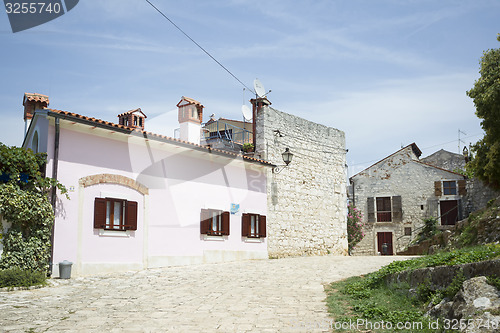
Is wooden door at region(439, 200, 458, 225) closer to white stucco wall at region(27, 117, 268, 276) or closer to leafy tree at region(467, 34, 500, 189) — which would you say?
leafy tree at region(467, 34, 500, 189)

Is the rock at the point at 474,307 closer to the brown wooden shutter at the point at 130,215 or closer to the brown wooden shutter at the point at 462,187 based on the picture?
the brown wooden shutter at the point at 130,215

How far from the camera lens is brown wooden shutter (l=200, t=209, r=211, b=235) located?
52.5 feet

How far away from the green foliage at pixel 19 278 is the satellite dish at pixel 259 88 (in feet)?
40.1

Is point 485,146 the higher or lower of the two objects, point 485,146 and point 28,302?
the higher

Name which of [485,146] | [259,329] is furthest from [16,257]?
[485,146]

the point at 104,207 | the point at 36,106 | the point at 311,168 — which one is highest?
the point at 36,106

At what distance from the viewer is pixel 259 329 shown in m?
6.38

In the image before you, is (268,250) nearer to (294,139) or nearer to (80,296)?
(294,139)

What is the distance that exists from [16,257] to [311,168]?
545 inches

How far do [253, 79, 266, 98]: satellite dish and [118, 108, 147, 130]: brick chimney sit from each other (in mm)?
5140

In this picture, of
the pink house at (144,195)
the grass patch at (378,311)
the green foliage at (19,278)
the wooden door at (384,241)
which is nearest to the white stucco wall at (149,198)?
the pink house at (144,195)

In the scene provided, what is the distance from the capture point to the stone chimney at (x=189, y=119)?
18422 millimetres

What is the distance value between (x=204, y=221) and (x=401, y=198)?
776 inches

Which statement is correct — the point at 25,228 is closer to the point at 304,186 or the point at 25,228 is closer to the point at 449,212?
the point at 304,186
